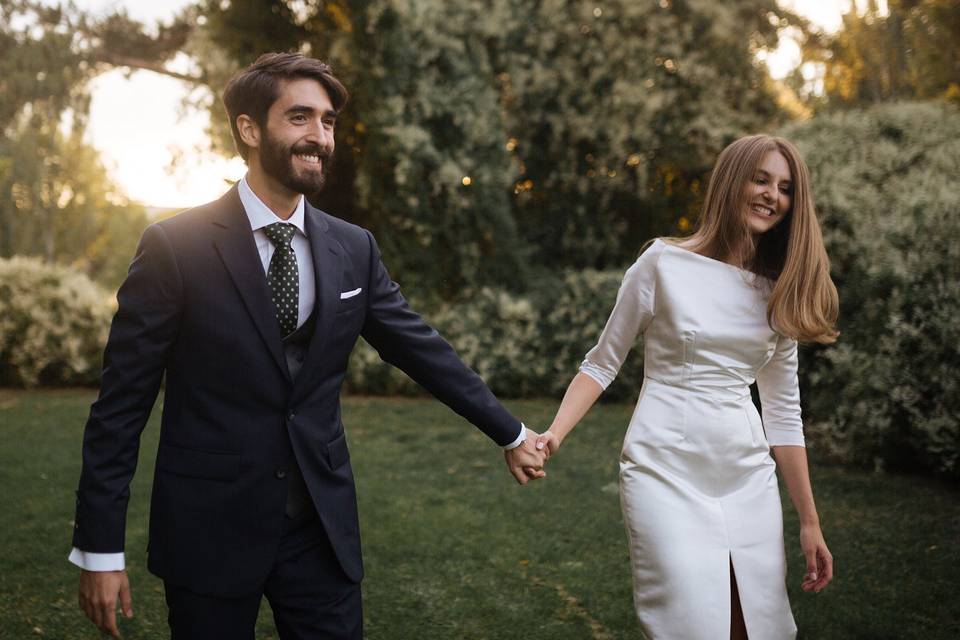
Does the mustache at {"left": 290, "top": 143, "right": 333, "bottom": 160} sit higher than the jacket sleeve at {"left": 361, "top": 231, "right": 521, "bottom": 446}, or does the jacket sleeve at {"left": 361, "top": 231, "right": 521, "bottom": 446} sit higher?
the mustache at {"left": 290, "top": 143, "right": 333, "bottom": 160}

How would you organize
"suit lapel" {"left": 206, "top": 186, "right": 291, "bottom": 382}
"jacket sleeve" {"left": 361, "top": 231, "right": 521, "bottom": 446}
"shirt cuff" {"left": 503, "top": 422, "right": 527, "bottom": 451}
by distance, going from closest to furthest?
"suit lapel" {"left": 206, "top": 186, "right": 291, "bottom": 382} < "jacket sleeve" {"left": 361, "top": 231, "right": 521, "bottom": 446} < "shirt cuff" {"left": 503, "top": 422, "right": 527, "bottom": 451}

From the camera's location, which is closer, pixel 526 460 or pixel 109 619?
pixel 109 619

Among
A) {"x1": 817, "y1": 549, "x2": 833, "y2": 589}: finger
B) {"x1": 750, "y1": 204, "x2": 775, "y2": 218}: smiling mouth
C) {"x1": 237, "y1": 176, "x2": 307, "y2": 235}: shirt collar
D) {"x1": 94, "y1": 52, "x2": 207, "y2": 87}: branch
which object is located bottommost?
{"x1": 817, "y1": 549, "x2": 833, "y2": 589}: finger

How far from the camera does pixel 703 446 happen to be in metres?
2.76

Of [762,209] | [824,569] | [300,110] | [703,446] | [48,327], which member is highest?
[300,110]

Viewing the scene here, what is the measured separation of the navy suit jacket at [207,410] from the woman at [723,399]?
1.02 meters

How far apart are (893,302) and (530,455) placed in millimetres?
4692

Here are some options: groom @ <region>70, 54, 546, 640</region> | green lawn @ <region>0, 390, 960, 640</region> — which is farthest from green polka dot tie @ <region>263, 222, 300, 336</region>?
green lawn @ <region>0, 390, 960, 640</region>

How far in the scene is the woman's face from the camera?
294cm

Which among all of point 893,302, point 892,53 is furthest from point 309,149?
point 892,53

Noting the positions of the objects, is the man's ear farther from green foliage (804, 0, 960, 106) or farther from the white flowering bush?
green foliage (804, 0, 960, 106)

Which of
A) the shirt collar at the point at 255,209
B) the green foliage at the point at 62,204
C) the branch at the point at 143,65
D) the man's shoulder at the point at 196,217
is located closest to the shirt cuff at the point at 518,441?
the shirt collar at the point at 255,209

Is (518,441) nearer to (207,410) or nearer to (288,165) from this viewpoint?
(207,410)

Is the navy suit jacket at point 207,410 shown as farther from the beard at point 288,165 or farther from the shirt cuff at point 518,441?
the shirt cuff at point 518,441
